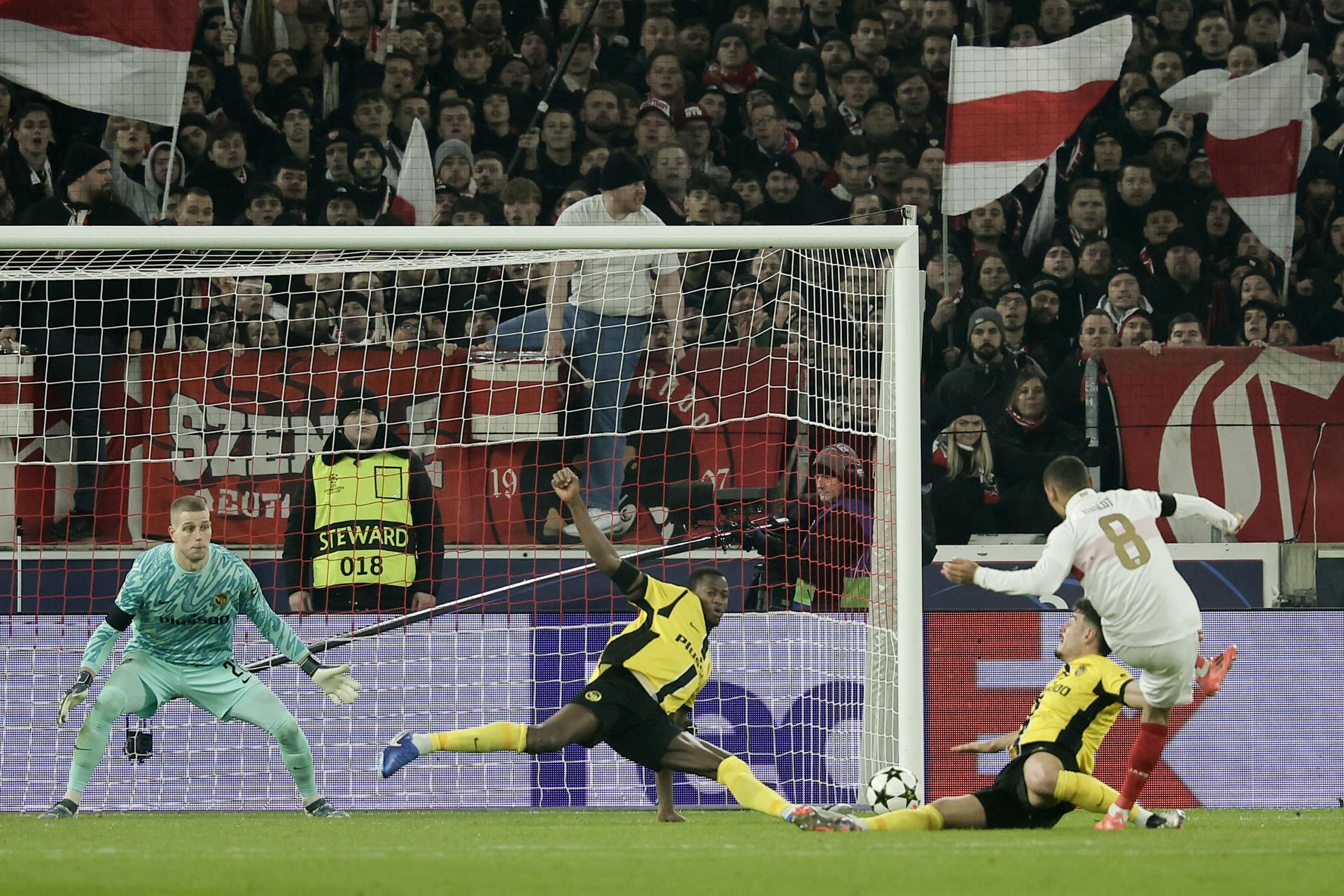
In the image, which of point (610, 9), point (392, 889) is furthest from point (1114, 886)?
point (610, 9)

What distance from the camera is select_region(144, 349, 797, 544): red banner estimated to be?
9398 millimetres

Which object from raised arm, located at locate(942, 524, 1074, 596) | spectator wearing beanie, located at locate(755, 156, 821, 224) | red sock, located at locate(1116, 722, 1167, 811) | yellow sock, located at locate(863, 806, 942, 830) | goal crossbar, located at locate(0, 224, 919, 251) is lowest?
yellow sock, located at locate(863, 806, 942, 830)

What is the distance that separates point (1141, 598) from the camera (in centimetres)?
705

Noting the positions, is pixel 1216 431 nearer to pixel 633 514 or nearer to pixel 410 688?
pixel 633 514

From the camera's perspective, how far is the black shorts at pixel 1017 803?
22.9ft

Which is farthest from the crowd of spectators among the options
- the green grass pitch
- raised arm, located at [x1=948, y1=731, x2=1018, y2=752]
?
the green grass pitch

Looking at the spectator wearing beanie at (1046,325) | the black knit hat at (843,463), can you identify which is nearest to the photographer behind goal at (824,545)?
the black knit hat at (843,463)

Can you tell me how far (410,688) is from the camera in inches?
351

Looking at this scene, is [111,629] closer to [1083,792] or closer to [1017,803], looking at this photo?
[1017,803]

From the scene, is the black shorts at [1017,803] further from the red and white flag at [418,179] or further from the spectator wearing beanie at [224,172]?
the spectator wearing beanie at [224,172]

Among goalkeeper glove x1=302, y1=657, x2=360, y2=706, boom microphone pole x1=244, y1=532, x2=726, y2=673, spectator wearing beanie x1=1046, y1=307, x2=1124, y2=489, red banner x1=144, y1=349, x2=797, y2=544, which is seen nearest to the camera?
goalkeeper glove x1=302, y1=657, x2=360, y2=706

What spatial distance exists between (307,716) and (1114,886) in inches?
203

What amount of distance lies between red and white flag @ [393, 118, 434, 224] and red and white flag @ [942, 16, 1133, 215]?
11.3 feet

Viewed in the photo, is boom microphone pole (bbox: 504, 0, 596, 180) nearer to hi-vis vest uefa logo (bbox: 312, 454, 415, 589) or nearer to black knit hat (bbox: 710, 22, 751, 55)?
black knit hat (bbox: 710, 22, 751, 55)
